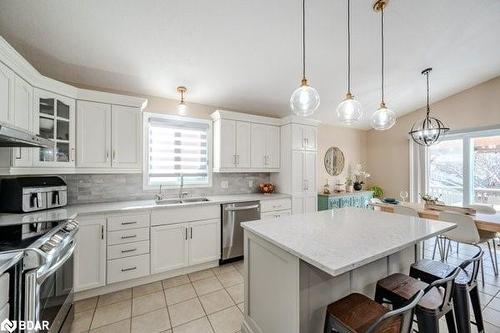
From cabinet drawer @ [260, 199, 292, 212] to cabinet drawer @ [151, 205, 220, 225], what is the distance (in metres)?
0.77

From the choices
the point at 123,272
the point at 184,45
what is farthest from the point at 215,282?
the point at 184,45

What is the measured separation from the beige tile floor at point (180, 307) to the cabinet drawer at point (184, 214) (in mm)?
751

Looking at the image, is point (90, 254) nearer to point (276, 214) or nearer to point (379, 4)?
point (276, 214)

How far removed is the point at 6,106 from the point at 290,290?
101 inches

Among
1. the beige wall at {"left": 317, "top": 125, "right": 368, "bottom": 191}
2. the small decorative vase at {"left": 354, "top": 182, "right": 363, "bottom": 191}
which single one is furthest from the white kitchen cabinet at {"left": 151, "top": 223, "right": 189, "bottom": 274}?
the small decorative vase at {"left": 354, "top": 182, "right": 363, "bottom": 191}

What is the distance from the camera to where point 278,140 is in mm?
3992

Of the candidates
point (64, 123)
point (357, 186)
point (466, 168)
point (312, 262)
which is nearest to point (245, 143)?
point (64, 123)

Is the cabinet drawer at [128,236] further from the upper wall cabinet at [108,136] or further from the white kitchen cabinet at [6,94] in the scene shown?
the white kitchen cabinet at [6,94]

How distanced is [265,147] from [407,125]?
3558mm

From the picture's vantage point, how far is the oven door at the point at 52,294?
1.13m

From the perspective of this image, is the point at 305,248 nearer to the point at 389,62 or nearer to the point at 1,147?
the point at 1,147

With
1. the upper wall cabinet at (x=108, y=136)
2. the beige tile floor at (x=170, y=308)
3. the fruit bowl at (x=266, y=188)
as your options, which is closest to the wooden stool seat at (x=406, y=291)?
the beige tile floor at (x=170, y=308)

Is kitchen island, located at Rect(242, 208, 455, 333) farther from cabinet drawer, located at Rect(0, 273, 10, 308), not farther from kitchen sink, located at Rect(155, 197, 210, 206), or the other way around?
kitchen sink, located at Rect(155, 197, 210, 206)

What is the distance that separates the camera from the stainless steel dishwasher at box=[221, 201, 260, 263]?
3.04m
